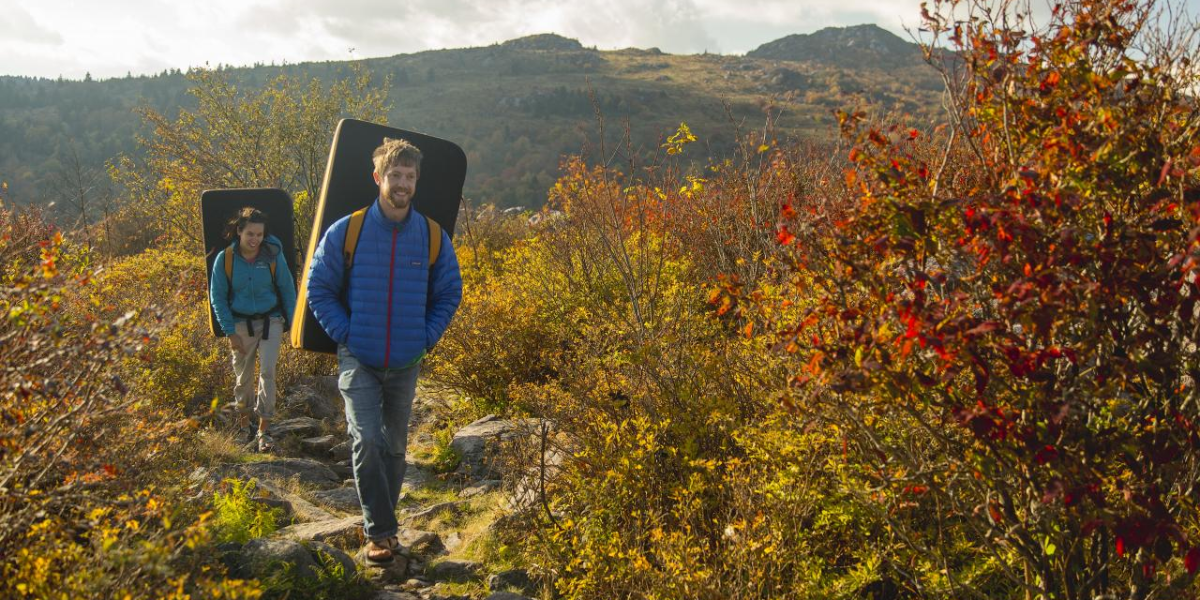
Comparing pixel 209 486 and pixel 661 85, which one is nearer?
pixel 209 486

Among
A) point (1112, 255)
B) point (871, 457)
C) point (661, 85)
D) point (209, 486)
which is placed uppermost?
point (661, 85)

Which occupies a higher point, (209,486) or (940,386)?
(940,386)

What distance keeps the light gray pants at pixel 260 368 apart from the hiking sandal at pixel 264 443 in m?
0.14

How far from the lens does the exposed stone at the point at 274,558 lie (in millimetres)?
3195

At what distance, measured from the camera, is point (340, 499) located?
5.14m

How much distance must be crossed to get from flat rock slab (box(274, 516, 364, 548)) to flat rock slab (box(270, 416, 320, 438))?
240 centimetres

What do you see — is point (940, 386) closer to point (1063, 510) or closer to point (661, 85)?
point (1063, 510)

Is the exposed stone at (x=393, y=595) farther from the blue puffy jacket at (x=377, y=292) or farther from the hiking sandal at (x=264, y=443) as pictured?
the hiking sandal at (x=264, y=443)

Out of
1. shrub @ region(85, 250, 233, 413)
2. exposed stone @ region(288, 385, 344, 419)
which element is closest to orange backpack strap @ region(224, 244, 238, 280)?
shrub @ region(85, 250, 233, 413)

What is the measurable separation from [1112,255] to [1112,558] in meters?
1.06

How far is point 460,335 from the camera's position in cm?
718

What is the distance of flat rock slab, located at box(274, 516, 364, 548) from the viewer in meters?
3.99

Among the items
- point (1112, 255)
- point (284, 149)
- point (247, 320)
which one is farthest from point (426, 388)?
point (284, 149)

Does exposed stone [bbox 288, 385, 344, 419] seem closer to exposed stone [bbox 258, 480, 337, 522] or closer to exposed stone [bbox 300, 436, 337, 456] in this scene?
exposed stone [bbox 300, 436, 337, 456]
